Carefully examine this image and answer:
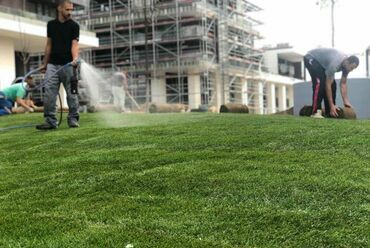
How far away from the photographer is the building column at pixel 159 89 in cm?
3800

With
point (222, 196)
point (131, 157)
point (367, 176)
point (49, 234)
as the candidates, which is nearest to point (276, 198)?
point (222, 196)

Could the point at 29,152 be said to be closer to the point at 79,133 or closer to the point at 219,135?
the point at 79,133

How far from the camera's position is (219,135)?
5723 mm

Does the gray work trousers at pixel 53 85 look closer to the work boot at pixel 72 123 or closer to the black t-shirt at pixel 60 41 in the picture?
the black t-shirt at pixel 60 41

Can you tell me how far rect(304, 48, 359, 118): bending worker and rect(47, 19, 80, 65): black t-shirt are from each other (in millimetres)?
4121

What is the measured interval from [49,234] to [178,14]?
35006 mm

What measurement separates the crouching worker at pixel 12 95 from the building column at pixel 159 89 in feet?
80.6

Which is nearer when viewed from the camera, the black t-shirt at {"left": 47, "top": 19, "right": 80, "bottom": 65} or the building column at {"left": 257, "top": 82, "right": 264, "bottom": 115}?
the black t-shirt at {"left": 47, "top": 19, "right": 80, "bottom": 65}

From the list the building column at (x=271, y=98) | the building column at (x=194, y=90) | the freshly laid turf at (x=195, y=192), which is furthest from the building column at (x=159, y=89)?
the freshly laid turf at (x=195, y=192)

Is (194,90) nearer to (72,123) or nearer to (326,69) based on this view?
(326,69)

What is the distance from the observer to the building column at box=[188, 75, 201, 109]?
3750 centimetres

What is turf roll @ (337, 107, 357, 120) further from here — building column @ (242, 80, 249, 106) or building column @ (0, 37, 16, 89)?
building column @ (242, 80, 249, 106)

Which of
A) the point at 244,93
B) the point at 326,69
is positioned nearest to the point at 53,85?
the point at 326,69

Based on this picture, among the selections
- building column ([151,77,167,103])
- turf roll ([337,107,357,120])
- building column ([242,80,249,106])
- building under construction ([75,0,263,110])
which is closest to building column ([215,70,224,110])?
building under construction ([75,0,263,110])
